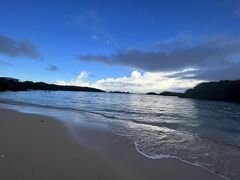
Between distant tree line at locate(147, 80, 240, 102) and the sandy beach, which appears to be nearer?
the sandy beach

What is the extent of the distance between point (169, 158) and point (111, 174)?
2.90 m

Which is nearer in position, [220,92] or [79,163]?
[79,163]

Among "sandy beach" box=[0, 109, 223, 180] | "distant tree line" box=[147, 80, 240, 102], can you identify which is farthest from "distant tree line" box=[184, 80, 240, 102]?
"sandy beach" box=[0, 109, 223, 180]

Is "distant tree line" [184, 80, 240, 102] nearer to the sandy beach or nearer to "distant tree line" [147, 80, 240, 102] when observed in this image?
"distant tree line" [147, 80, 240, 102]

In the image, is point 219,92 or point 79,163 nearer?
point 79,163

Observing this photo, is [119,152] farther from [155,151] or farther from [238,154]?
[238,154]

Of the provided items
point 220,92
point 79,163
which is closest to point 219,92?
point 220,92

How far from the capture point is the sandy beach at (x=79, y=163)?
16.8 feet

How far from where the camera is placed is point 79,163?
598cm

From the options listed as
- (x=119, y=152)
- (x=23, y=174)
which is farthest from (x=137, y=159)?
(x=23, y=174)

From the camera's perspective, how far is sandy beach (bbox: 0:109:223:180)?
5121 mm

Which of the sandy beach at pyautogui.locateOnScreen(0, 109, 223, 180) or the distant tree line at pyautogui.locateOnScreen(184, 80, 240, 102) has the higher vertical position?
the distant tree line at pyautogui.locateOnScreen(184, 80, 240, 102)

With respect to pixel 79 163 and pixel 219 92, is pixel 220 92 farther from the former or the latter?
pixel 79 163

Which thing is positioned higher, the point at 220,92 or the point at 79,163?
the point at 220,92
